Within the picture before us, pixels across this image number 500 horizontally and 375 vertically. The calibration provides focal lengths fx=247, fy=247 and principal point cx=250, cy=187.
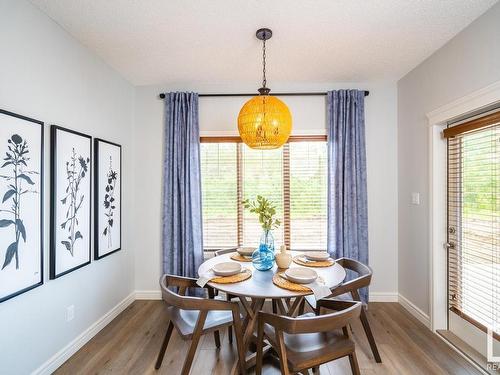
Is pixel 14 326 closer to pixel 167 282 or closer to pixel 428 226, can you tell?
pixel 167 282

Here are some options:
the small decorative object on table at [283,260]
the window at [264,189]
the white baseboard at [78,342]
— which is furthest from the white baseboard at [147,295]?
the small decorative object on table at [283,260]

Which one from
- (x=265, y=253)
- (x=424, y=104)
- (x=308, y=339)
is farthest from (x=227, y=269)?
(x=424, y=104)

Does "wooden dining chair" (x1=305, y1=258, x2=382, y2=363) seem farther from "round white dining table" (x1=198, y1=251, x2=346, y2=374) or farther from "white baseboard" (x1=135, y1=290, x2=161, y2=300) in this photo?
"white baseboard" (x1=135, y1=290, x2=161, y2=300)

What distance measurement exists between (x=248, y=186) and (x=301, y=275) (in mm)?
1608

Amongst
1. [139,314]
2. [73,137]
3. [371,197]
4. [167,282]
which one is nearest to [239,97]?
[73,137]

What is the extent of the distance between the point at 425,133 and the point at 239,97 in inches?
83.5

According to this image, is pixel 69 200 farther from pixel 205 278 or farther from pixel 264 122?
pixel 264 122

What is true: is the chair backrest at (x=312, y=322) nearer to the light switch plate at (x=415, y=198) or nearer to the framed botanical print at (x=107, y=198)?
the light switch plate at (x=415, y=198)

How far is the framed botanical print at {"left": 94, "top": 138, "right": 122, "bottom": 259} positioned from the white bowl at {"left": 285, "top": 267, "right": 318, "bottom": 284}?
1.91 metres

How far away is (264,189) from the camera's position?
320 centimetres

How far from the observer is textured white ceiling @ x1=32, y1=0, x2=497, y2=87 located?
181cm

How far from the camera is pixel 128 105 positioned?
306 centimetres

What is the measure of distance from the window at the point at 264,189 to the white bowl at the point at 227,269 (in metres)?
1.19

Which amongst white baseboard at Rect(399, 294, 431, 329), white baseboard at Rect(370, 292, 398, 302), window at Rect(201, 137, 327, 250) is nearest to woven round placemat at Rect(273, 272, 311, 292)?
window at Rect(201, 137, 327, 250)
